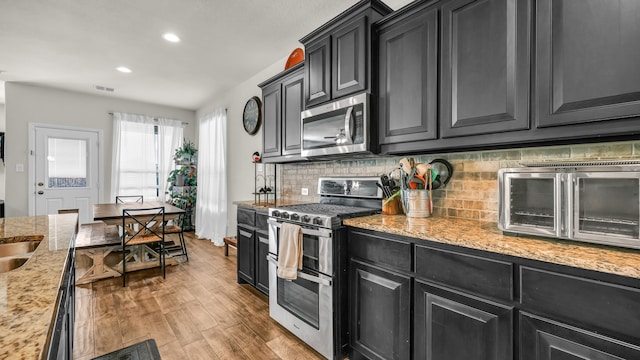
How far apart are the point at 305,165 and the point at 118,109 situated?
450 centimetres

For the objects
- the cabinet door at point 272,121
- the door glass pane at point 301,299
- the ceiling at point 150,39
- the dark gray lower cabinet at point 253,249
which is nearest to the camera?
the door glass pane at point 301,299

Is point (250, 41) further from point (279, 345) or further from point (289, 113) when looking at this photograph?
point (279, 345)

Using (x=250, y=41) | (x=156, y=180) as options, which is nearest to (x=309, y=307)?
(x=250, y=41)

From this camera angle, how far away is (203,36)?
3.03 metres

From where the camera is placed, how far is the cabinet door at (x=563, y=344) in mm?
931

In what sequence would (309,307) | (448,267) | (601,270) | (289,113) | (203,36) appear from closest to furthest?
(601,270) → (448,267) → (309,307) → (289,113) → (203,36)

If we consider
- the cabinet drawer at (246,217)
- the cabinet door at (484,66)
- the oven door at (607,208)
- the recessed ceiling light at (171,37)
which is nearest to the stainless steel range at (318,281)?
the cabinet drawer at (246,217)

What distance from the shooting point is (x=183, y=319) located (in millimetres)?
2379

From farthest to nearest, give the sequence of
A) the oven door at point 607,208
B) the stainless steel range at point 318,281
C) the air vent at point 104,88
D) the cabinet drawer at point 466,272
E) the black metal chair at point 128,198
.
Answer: the black metal chair at point 128,198 → the air vent at point 104,88 → the stainless steel range at point 318,281 → the cabinet drawer at point 466,272 → the oven door at point 607,208

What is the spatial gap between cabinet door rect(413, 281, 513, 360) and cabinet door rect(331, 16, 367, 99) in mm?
1406

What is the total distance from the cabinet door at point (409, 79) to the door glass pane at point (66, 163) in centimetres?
570

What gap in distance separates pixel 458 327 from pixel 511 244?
460 millimetres

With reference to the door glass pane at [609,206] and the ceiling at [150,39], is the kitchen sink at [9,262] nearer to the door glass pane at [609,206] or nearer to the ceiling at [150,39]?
the ceiling at [150,39]

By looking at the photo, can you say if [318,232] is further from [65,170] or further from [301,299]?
[65,170]
